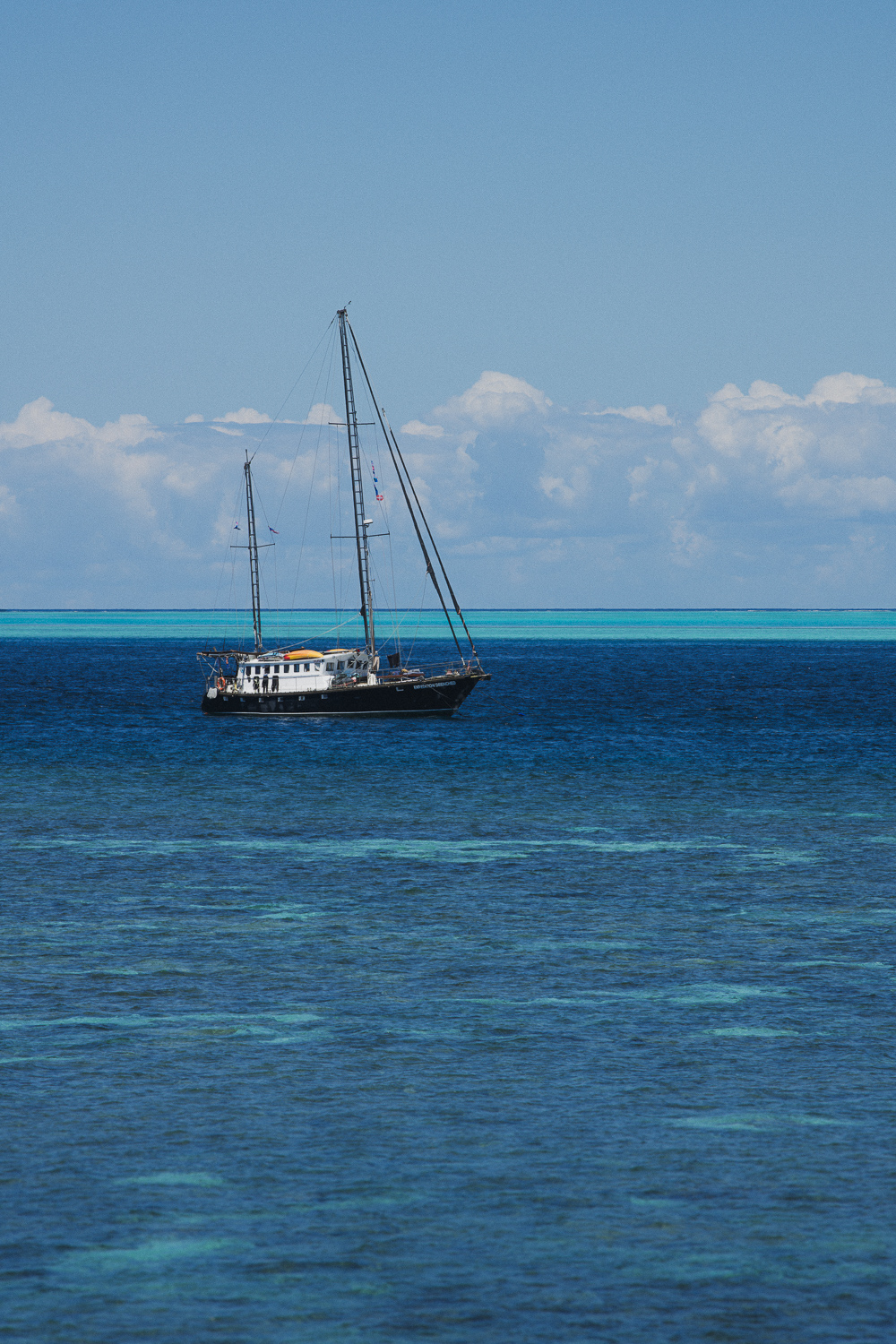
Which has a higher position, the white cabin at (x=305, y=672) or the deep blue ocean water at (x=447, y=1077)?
the white cabin at (x=305, y=672)

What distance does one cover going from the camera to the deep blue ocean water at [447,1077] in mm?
12562

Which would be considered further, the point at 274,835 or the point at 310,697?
the point at 310,697

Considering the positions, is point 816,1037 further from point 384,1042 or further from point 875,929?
point 875,929

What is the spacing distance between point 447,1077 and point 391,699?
65.3 metres

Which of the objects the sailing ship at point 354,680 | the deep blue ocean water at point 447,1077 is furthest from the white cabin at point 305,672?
the deep blue ocean water at point 447,1077

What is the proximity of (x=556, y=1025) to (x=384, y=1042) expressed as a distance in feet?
8.16

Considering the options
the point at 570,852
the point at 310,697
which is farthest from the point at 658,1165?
the point at 310,697

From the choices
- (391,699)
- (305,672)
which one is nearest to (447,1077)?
(391,699)

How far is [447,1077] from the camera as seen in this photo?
18.4 m

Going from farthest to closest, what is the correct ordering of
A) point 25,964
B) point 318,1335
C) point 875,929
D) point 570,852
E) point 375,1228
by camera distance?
point 570,852, point 875,929, point 25,964, point 375,1228, point 318,1335

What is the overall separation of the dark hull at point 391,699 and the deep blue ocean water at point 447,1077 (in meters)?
38.2

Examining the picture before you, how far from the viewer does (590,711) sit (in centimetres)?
9719

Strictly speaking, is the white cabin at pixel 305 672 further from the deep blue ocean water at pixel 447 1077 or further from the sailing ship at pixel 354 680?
the deep blue ocean water at pixel 447 1077

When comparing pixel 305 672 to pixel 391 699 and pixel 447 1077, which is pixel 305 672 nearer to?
pixel 391 699
